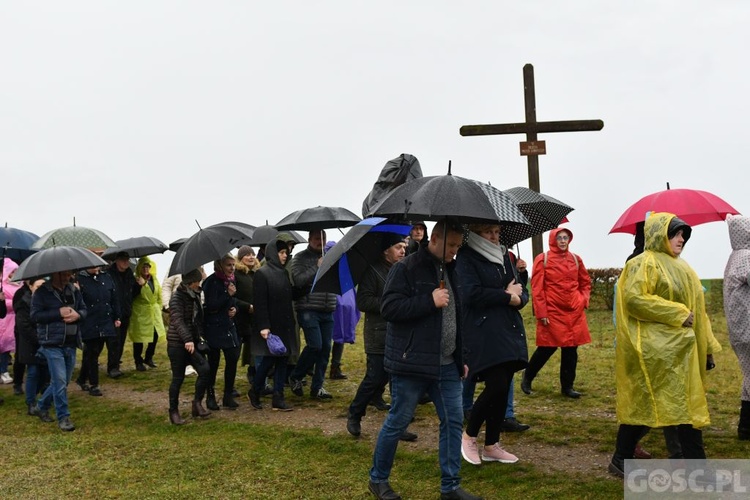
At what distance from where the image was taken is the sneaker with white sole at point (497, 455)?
252 inches

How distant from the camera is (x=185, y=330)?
27.9ft

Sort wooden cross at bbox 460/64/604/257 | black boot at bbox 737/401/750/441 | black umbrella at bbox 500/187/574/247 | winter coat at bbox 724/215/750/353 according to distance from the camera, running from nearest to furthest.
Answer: winter coat at bbox 724/215/750/353
black boot at bbox 737/401/750/441
black umbrella at bbox 500/187/574/247
wooden cross at bbox 460/64/604/257

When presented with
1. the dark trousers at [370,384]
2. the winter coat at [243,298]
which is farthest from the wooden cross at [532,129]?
the dark trousers at [370,384]

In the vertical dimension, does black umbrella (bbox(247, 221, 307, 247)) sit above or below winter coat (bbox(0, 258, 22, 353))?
above

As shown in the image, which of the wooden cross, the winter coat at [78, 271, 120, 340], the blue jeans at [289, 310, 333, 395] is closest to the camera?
the blue jeans at [289, 310, 333, 395]

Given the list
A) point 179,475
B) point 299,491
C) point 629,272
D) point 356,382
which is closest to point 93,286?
point 356,382

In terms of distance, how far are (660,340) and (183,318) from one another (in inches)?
200

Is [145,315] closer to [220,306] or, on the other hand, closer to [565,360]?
[220,306]

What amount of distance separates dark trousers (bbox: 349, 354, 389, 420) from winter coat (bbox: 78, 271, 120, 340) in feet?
17.2

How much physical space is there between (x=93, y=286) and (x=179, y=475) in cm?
550

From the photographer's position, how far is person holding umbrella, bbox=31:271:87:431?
8.61m

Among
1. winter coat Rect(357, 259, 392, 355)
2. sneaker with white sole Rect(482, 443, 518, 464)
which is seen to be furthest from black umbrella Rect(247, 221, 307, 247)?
sneaker with white sole Rect(482, 443, 518, 464)

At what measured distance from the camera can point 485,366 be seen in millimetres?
6023

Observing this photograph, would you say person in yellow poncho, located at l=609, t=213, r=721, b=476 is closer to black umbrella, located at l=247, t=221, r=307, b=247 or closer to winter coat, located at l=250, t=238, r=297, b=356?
winter coat, located at l=250, t=238, r=297, b=356
